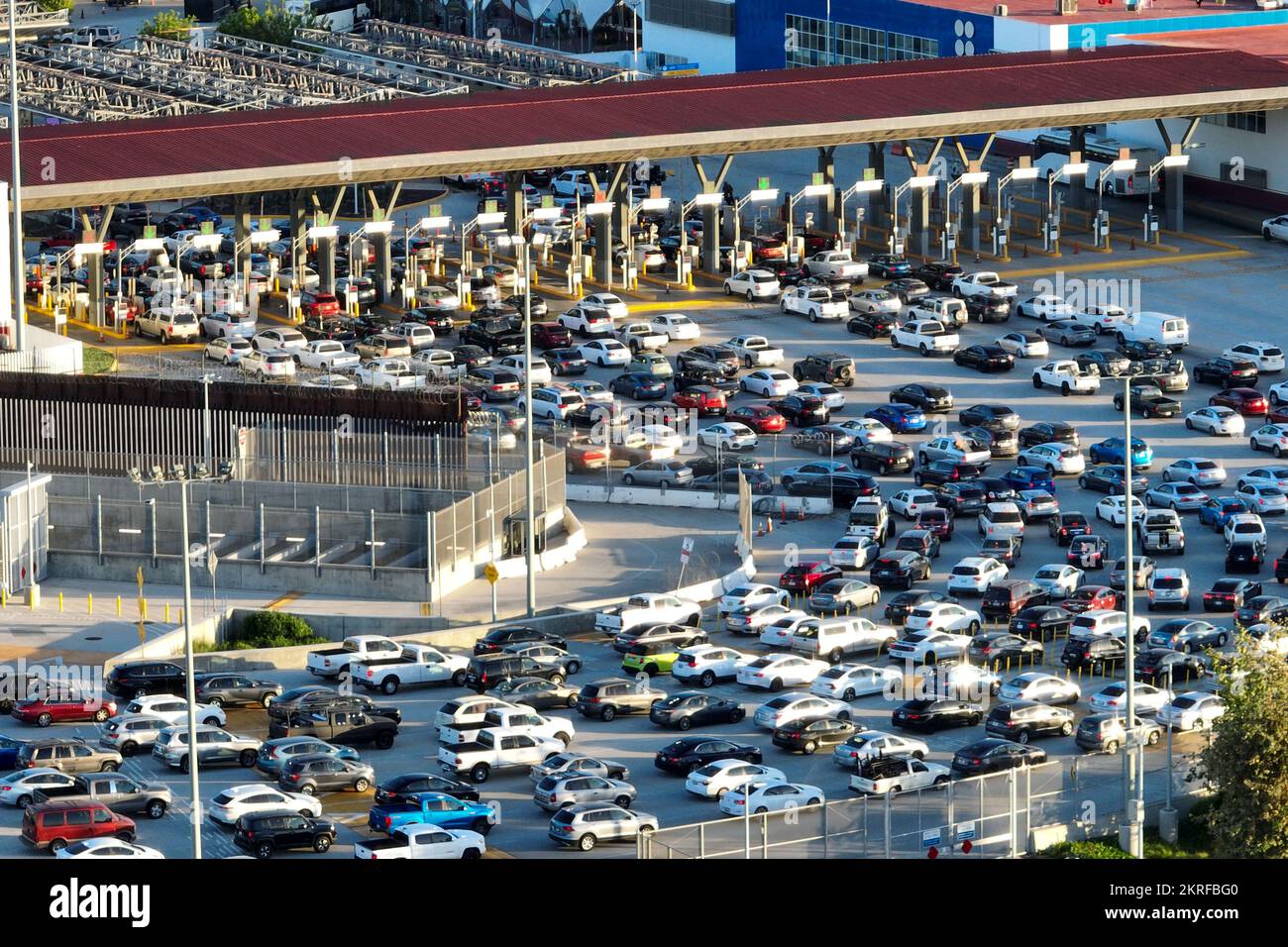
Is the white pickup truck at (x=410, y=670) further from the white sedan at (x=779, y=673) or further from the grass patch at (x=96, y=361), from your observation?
the grass patch at (x=96, y=361)

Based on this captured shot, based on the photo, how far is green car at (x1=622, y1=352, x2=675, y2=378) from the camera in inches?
2995

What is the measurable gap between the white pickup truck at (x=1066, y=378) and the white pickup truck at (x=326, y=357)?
2166cm

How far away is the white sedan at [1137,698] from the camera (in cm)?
4681

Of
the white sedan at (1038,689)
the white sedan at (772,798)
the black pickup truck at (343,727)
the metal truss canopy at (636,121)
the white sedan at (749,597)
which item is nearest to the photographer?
the white sedan at (772,798)

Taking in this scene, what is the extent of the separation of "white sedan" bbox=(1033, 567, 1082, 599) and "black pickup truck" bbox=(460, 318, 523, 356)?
2637 cm

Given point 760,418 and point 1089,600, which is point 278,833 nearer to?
point 1089,600

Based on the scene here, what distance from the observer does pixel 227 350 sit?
3014 inches

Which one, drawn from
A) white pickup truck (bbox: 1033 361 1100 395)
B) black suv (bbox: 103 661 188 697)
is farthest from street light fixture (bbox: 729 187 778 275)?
black suv (bbox: 103 661 188 697)

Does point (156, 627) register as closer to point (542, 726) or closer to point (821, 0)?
point (542, 726)

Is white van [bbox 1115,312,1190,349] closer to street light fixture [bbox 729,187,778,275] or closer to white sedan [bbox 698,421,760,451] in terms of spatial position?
street light fixture [bbox 729,187,778,275]

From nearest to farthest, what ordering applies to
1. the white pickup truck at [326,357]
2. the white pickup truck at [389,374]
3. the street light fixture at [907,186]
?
the white pickup truck at [389,374] < the white pickup truck at [326,357] < the street light fixture at [907,186]

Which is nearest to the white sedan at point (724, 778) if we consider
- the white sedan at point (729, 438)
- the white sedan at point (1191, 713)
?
the white sedan at point (1191, 713)

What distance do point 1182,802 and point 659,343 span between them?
135 feet
